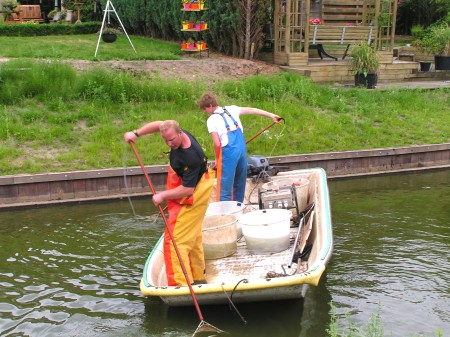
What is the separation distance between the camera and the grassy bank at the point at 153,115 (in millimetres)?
12526

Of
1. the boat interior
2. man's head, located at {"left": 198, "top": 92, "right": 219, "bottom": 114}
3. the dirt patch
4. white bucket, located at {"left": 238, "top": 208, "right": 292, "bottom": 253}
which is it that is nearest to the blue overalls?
man's head, located at {"left": 198, "top": 92, "right": 219, "bottom": 114}

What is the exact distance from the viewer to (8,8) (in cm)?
2600

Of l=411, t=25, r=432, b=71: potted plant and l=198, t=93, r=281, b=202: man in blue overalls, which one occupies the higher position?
l=411, t=25, r=432, b=71: potted plant

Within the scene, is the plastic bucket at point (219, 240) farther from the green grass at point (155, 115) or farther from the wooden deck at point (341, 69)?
the wooden deck at point (341, 69)

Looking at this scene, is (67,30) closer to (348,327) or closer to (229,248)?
(229,248)

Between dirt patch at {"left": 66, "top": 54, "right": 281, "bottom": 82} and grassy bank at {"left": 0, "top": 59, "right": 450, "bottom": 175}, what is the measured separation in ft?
2.61

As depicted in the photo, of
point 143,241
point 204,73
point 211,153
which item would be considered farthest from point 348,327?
point 204,73

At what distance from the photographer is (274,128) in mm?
13727

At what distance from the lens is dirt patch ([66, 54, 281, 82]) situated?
15.8 metres

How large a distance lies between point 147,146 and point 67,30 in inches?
526

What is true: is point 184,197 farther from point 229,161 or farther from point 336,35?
point 336,35

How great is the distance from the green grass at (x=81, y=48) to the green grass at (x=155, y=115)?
2.34 m

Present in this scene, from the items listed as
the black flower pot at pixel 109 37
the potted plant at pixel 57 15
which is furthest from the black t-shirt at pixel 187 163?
the potted plant at pixel 57 15

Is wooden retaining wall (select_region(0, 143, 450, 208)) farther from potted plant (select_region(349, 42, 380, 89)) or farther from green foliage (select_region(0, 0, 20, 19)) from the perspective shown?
green foliage (select_region(0, 0, 20, 19))
